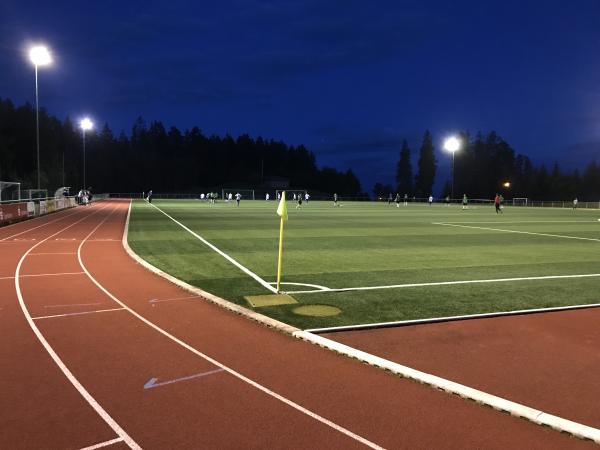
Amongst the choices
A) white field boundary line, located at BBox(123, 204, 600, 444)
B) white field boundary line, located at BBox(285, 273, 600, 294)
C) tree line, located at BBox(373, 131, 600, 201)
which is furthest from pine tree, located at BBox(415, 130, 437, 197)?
white field boundary line, located at BBox(123, 204, 600, 444)

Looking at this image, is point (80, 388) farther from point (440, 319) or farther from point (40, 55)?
point (40, 55)

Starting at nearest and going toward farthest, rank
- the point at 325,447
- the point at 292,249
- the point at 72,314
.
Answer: the point at 325,447 → the point at 72,314 → the point at 292,249

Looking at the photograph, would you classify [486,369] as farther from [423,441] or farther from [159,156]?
[159,156]

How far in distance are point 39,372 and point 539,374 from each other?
20.5 feet

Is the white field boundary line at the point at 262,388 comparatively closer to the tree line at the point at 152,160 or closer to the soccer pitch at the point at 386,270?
the soccer pitch at the point at 386,270

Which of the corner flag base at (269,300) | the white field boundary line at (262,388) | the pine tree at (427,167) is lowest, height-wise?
the white field boundary line at (262,388)

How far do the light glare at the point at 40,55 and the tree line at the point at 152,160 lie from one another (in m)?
72.9

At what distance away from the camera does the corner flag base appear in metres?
9.65

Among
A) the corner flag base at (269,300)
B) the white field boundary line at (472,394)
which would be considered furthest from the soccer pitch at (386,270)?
the white field boundary line at (472,394)

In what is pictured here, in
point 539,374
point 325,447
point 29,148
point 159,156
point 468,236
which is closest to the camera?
point 325,447

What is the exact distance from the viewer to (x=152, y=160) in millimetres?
159875

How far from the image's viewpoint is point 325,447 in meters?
4.51

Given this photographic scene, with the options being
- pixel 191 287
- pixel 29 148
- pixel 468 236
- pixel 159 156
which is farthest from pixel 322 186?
pixel 191 287

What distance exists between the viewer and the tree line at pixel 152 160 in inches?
4675
